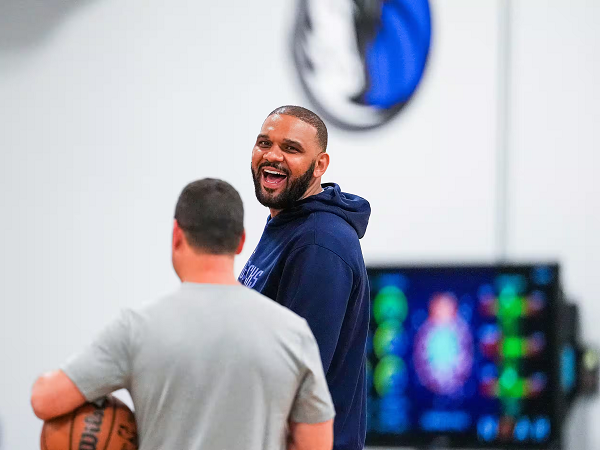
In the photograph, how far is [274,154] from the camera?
2.34m

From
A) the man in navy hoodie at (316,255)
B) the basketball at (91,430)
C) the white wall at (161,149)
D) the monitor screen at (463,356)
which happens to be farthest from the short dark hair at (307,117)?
the white wall at (161,149)

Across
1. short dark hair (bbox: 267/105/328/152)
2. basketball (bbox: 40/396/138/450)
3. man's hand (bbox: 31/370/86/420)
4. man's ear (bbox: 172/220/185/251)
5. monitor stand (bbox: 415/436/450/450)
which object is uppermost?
short dark hair (bbox: 267/105/328/152)

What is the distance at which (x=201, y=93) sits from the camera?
13.9ft

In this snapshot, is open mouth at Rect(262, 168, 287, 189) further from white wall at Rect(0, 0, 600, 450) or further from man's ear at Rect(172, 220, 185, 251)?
white wall at Rect(0, 0, 600, 450)

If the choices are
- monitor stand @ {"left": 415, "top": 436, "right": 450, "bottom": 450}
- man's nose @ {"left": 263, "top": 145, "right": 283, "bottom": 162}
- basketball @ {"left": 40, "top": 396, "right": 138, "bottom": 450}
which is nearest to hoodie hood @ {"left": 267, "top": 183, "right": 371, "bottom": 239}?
man's nose @ {"left": 263, "top": 145, "right": 283, "bottom": 162}

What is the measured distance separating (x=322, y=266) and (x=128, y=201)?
95.5 inches

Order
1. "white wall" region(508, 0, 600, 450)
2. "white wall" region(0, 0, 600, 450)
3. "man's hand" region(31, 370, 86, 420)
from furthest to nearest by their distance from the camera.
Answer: "white wall" region(0, 0, 600, 450) → "white wall" region(508, 0, 600, 450) → "man's hand" region(31, 370, 86, 420)

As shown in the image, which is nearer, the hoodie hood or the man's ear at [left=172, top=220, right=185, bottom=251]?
the man's ear at [left=172, top=220, right=185, bottom=251]

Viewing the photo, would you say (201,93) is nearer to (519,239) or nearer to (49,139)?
(49,139)

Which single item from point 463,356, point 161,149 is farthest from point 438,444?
point 161,149

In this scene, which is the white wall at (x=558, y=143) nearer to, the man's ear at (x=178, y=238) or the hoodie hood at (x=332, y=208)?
the hoodie hood at (x=332, y=208)

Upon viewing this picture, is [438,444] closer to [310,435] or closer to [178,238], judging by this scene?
[310,435]

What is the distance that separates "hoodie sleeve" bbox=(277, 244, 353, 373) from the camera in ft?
6.81

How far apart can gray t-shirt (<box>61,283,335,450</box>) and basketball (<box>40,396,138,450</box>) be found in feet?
0.12
